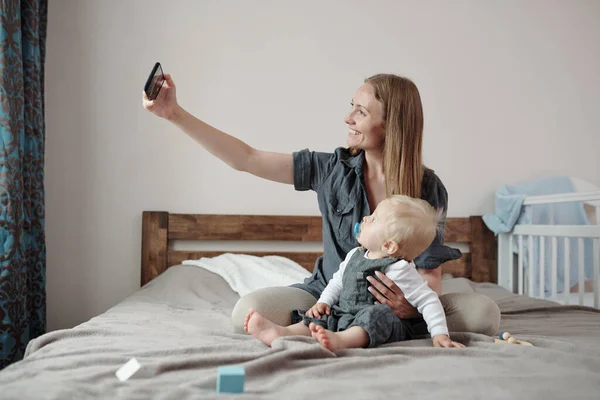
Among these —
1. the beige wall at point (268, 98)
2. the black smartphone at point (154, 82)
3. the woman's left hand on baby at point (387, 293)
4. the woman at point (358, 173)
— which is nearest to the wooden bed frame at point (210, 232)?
the beige wall at point (268, 98)

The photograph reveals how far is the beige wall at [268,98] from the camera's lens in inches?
101

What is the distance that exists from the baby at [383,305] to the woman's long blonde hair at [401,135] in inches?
5.9

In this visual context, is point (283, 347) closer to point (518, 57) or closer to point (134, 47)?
point (134, 47)

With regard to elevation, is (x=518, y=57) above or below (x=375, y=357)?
above

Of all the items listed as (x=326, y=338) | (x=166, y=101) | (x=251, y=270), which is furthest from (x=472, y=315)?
(x=251, y=270)

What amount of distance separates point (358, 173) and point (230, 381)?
863mm

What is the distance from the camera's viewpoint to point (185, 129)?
59.1 inches

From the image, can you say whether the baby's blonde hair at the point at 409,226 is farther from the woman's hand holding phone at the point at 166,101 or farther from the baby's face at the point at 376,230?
the woman's hand holding phone at the point at 166,101

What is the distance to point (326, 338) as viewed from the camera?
1127mm

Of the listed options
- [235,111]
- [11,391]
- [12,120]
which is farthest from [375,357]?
[235,111]

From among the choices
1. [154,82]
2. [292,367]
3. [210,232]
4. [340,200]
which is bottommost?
[292,367]

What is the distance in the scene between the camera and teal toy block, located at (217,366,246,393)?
2.76 ft

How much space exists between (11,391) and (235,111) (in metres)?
1.95

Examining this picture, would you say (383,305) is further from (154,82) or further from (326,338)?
(154,82)
